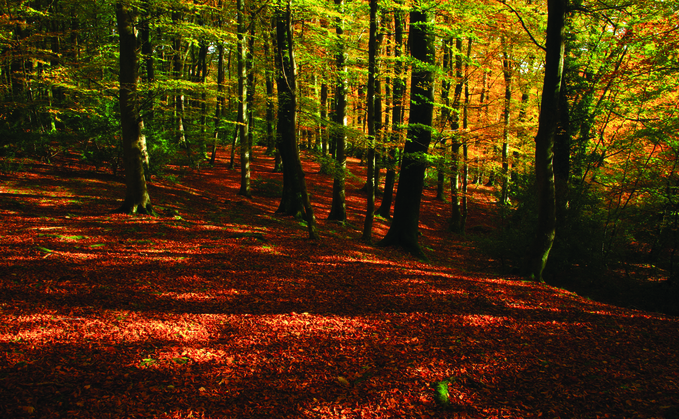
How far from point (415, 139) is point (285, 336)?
7057 millimetres

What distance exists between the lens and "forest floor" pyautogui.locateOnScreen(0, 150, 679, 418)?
123 inches

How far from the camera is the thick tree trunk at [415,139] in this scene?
951cm

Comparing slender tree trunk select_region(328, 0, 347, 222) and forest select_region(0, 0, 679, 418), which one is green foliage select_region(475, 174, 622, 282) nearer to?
forest select_region(0, 0, 679, 418)

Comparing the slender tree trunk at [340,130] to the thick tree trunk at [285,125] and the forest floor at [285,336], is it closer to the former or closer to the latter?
the thick tree trunk at [285,125]

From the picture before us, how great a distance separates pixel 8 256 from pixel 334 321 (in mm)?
5319

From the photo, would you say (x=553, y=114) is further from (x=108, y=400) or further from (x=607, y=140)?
(x=108, y=400)

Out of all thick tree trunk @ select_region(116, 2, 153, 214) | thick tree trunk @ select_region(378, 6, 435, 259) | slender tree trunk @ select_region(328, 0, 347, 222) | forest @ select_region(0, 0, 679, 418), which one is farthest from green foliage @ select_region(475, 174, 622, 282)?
thick tree trunk @ select_region(116, 2, 153, 214)

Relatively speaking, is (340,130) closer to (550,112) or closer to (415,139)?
(415,139)

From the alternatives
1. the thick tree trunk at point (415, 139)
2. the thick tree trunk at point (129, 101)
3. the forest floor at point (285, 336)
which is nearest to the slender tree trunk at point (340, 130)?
the thick tree trunk at point (415, 139)

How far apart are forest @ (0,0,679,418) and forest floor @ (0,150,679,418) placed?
31 mm

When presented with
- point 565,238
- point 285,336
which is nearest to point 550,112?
point 565,238

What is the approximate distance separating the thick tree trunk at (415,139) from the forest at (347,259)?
80 millimetres

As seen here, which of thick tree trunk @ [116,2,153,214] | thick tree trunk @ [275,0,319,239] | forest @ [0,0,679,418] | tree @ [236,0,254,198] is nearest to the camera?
forest @ [0,0,679,418]

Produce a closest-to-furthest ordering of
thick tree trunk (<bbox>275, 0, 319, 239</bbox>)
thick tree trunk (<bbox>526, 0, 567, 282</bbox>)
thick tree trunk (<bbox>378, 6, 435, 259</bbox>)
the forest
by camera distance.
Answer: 1. the forest
2. thick tree trunk (<bbox>526, 0, 567, 282</bbox>)
3. thick tree trunk (<bbox>378, 6, 435, 259</bbox>)
4. thick tree trunk (<bbox>275, 0, 319, 239</bbox>)
